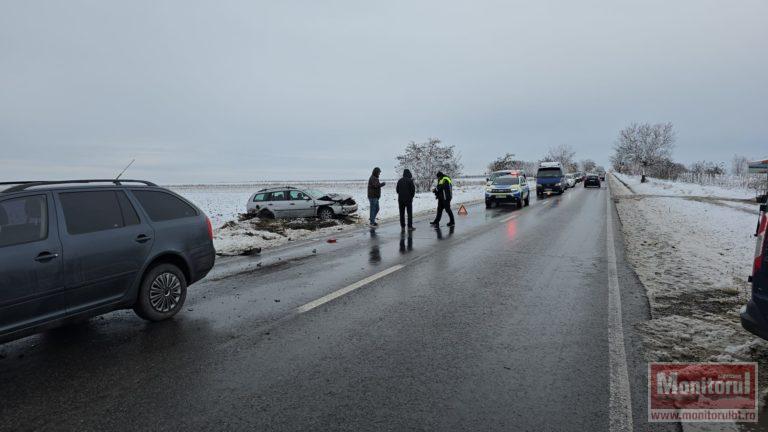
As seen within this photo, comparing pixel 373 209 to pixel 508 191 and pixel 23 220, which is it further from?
pixel 23 220

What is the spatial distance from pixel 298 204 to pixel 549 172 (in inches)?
958

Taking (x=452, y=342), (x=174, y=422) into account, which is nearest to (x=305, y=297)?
(x=452, y=342)

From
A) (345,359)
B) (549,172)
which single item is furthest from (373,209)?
(549,172)

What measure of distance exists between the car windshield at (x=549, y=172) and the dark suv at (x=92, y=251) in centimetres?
3236

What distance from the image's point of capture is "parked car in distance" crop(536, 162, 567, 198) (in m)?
33.4

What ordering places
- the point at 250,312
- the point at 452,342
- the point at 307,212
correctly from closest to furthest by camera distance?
the point at 452,342
the point at 250,312
the point at 307,212

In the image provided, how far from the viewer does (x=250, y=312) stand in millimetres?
5230

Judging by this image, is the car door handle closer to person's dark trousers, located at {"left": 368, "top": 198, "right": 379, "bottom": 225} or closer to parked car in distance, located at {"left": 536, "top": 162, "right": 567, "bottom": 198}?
person's dark trousers, located at {"left": 368, "top": 198, "right": 379, "bottom": 225}

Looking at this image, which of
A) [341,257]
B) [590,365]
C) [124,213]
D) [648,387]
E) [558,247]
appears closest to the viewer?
[648,387]

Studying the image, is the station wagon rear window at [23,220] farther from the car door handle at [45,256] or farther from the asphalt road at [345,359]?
the asphalt road at [345,359]

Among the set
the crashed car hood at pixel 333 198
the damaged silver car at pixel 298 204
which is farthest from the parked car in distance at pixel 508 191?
the crashed car hood at pixel 333 198

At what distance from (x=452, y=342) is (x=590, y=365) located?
1.27m

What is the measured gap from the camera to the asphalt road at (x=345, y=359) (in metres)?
2.96

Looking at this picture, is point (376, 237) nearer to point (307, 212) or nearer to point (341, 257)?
point (341, 257)
